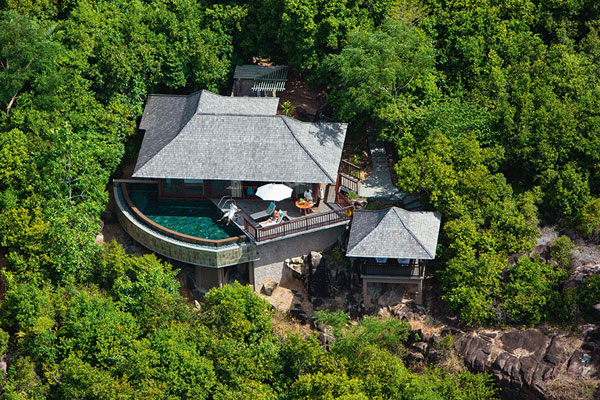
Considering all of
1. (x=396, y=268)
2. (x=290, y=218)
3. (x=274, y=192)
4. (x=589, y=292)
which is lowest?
(x=396, y=268)

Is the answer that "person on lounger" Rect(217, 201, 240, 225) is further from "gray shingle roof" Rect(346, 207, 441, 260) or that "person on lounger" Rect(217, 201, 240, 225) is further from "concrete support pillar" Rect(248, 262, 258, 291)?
"gray shingle roof" Rect(346, 207, 441, 260)

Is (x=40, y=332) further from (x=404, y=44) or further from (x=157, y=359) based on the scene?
(x=404, y=44)

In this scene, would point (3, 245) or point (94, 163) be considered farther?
point (94, 163)

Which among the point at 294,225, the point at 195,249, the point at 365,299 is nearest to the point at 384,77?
the point at 294,225

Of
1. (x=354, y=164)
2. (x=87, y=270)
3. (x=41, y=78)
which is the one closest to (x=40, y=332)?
(x=87, y=270)

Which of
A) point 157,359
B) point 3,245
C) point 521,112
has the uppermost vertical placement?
point 521,112

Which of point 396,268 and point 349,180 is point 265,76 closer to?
point 349,180

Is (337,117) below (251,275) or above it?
above

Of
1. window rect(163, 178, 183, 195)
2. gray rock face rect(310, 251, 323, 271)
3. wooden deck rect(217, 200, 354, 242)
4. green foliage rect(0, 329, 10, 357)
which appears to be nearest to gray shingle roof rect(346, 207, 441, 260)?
wooden deck rect(217, 200, 354, 242)
